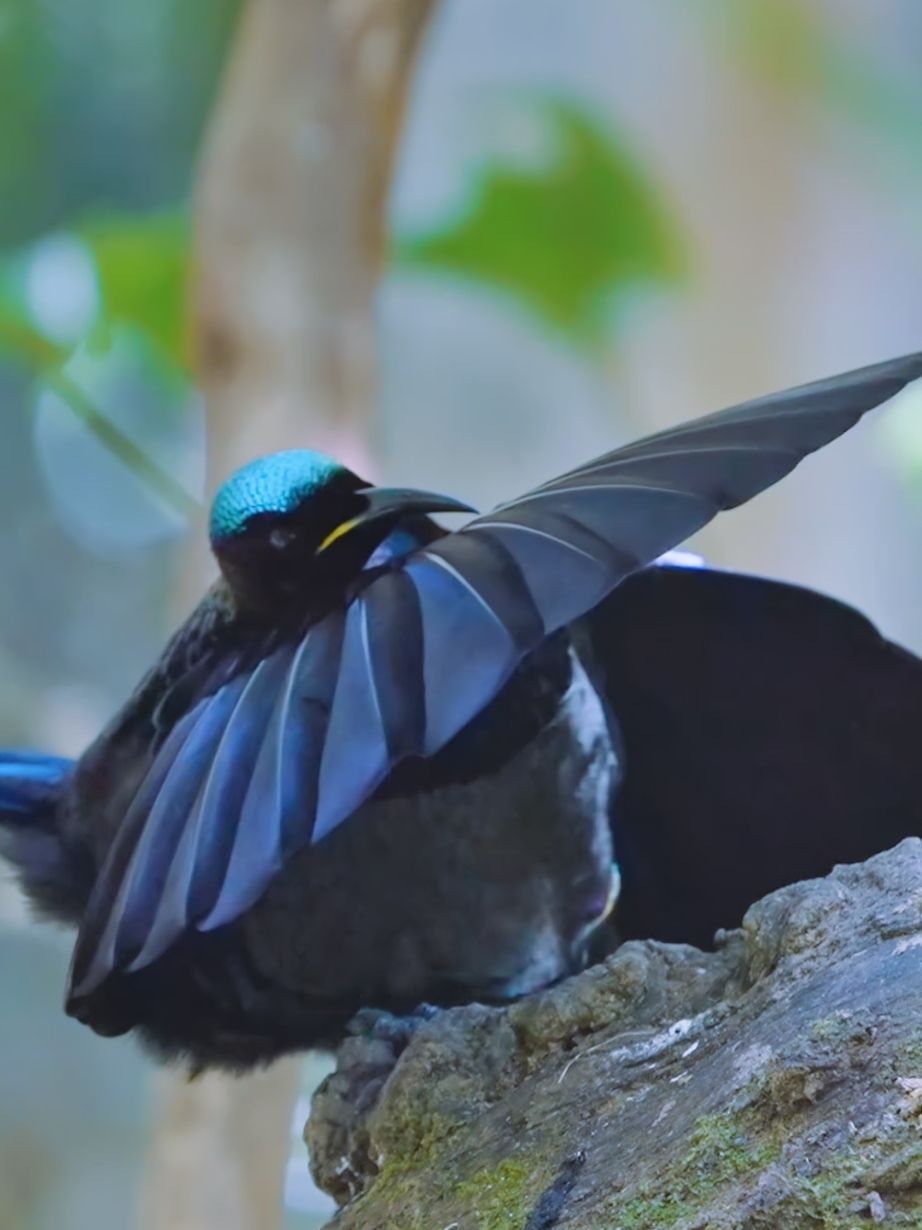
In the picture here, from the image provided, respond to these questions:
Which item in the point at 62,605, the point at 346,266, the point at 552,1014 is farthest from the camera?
the point at 62,605

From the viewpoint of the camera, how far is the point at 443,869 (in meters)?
0.83

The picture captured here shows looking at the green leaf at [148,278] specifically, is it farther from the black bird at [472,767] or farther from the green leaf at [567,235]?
the black bird at [472,767]

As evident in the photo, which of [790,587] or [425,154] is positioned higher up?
[425,154]

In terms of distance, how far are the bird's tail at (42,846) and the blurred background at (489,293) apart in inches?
41.6

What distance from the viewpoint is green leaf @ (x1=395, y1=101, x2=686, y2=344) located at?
2.01 m

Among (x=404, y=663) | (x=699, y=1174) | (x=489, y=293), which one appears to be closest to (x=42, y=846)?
(x=404, y=663)

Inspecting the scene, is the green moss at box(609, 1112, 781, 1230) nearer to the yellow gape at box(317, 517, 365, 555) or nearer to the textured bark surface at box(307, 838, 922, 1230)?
the textured bark surface at box(307, 838, 922, 1230)

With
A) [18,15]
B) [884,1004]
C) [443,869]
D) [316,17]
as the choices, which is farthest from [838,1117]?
[18,15]

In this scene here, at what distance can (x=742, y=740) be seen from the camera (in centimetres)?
89

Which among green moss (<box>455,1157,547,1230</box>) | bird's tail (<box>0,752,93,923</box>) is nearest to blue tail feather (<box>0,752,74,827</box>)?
bird's tail (<box>0,752,93,923</box>)

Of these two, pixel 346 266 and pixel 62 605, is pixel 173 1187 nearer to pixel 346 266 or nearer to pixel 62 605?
pixel 346 266

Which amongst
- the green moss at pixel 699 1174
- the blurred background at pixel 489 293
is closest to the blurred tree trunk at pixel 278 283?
the blurred background at pixel 489 293

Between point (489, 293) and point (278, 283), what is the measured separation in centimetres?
65

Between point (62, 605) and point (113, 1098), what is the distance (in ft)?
3.28
